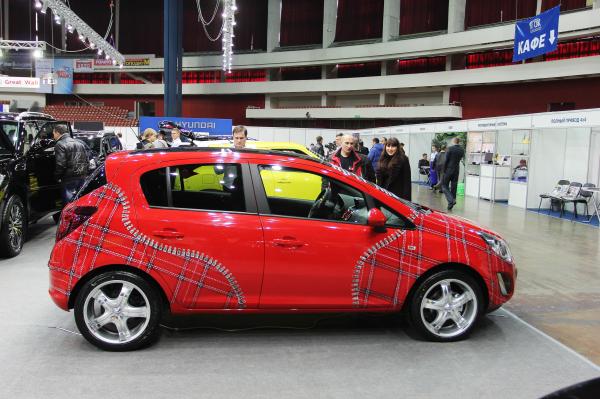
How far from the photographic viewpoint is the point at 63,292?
3.71 metres

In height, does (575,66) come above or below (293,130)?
above

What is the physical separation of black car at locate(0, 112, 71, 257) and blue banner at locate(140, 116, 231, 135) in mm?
11751

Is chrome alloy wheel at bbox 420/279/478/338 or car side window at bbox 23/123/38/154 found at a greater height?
car side window at bbox 23/123/38/154

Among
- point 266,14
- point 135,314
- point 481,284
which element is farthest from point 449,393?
point 266,14

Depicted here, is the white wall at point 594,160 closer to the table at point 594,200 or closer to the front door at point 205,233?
the table at point 594,200

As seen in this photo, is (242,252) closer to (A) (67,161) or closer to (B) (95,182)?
(B) (95,182)

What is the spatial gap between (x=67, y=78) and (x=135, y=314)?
4247 cm

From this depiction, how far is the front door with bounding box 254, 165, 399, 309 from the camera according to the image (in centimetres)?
378

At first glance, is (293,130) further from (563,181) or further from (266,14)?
(563,181)

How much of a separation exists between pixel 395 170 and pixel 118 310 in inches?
165

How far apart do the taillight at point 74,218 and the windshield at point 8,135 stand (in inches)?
158

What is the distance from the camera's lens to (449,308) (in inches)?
160

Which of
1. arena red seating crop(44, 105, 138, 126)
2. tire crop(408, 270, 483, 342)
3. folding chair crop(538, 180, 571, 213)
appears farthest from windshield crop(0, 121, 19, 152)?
arena red seating crop(44, 105, 138, 126)

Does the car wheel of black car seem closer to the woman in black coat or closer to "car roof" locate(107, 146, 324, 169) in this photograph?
"car roof" locate(107, 146, 324, 169)
